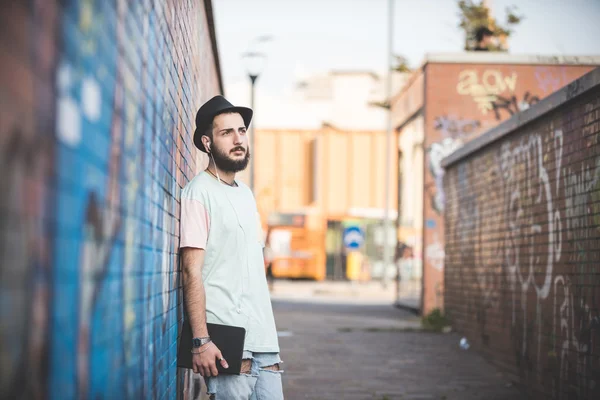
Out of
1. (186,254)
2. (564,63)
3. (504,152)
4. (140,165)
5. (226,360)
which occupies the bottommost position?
(226,360)

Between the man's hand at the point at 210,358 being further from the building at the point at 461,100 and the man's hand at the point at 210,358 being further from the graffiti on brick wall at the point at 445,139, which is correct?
the graffiti on brick wall at the point at 445,139

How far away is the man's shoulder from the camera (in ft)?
11.9

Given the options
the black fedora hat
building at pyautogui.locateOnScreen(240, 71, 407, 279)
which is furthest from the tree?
building at pyautogui.locateOnScreen(240, 71, 407, 279)

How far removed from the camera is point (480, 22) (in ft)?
50.9

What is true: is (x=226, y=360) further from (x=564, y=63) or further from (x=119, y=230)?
(x=564, y=63)

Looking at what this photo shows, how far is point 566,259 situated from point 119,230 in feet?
16.4

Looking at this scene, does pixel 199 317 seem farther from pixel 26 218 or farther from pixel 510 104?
pixel 510 104

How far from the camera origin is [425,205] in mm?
14836

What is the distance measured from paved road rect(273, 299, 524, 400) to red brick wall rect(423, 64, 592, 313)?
7.40 ft

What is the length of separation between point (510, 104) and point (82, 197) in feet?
45.0

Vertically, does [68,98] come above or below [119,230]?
above

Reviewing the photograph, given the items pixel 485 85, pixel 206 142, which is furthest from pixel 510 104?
pixel 206 142

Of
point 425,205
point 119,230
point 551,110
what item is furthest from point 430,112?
point 119,230

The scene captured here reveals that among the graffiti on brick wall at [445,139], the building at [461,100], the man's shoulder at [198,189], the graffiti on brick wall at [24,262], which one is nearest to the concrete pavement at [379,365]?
the building at [461,100]
